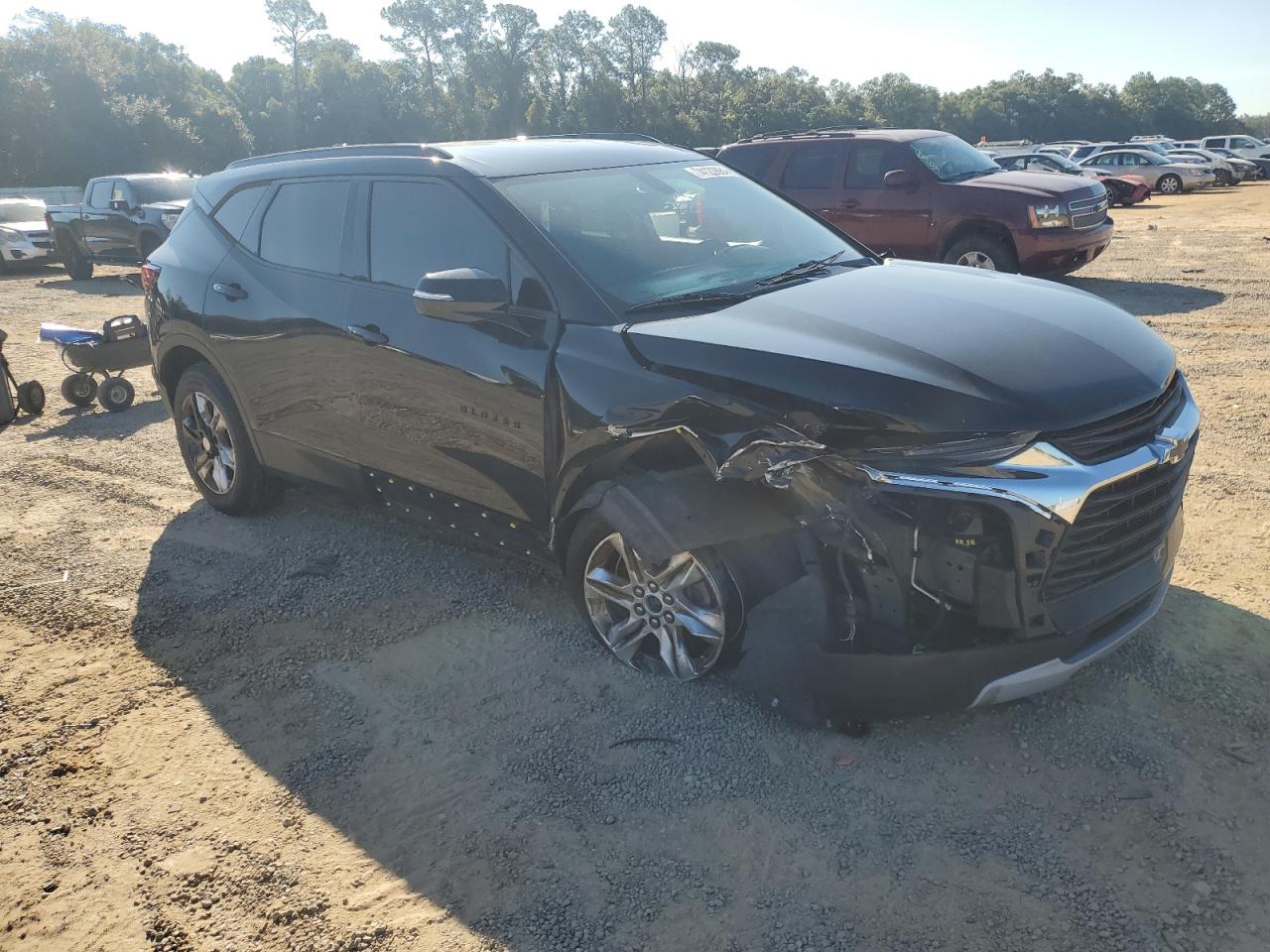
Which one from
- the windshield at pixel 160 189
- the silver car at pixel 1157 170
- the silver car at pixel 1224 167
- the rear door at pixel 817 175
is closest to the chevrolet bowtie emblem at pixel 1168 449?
the rear door at pixel 817 175

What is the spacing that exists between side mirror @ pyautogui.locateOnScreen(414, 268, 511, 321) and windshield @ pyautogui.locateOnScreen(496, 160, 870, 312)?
0.32 metres

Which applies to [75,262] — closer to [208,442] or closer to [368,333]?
[208,442]

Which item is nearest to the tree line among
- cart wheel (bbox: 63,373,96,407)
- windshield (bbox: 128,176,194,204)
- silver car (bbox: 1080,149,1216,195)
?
silver car (bbox: 1080,149,1216,195)

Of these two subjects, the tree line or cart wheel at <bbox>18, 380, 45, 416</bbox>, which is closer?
cart wheel at <bbox>18, 380, 45, 416</bbox>

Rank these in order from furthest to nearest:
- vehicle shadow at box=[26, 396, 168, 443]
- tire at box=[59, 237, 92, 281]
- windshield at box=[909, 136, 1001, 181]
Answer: tire at box=[59, 237, 92, 281] → windshield at box=[909, 136, 1001, 181] → vehicle shadow at box=[26, 396, 168, 443]

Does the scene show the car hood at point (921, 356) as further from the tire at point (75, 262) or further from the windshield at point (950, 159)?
the tire at point (75, 262)

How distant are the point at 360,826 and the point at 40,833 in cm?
103

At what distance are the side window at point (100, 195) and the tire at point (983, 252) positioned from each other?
14139mm

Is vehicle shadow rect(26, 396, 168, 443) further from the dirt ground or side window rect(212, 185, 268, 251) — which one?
the dirt ground

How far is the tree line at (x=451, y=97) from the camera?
4438cm

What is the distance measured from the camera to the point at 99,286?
1723 centimetres

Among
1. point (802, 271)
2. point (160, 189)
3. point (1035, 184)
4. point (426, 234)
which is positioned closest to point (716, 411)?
point (802, 271)

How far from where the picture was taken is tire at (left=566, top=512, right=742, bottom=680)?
3.25 metres

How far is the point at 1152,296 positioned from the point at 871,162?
3.51m
